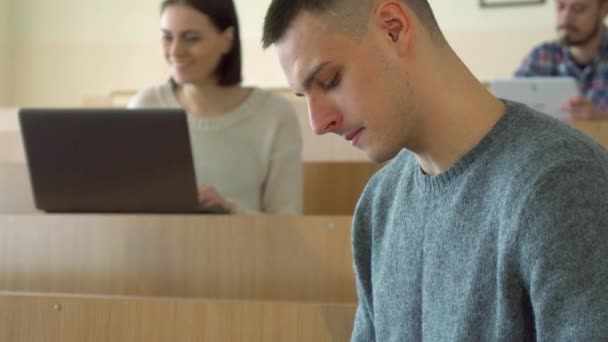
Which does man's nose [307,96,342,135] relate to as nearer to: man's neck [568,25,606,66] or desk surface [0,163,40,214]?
desk surface [0,163,40,214]

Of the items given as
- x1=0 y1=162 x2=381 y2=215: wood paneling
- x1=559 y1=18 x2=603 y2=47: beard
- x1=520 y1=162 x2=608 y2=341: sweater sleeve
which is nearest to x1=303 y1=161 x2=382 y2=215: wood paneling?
x1=0 y1=162 x2=381 y2=215: wood paneling

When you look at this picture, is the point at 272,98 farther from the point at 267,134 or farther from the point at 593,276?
the point at 593,276

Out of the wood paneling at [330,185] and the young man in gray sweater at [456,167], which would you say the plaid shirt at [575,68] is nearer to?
the wood paneling at [330,185]

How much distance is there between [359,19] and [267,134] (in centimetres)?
124

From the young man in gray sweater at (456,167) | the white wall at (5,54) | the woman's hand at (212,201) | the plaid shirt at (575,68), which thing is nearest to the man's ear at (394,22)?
the young man in gray sweater at (456,167)

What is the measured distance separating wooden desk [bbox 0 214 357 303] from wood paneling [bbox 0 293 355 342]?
12cm

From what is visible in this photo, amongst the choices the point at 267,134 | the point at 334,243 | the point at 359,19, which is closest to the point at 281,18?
the point at 359,19

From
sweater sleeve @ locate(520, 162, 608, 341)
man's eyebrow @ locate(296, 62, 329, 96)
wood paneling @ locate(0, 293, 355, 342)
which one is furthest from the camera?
wood paneling @ locate(0, 293, 355, 342)

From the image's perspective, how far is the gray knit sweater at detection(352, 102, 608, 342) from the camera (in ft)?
2.70

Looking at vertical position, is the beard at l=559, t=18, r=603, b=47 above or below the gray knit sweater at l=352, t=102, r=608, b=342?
below

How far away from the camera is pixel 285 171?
2.09m

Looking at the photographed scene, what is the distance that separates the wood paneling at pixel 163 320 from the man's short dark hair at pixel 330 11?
0.51 m

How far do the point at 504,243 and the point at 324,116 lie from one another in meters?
0.24

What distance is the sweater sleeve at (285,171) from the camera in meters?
2.05
